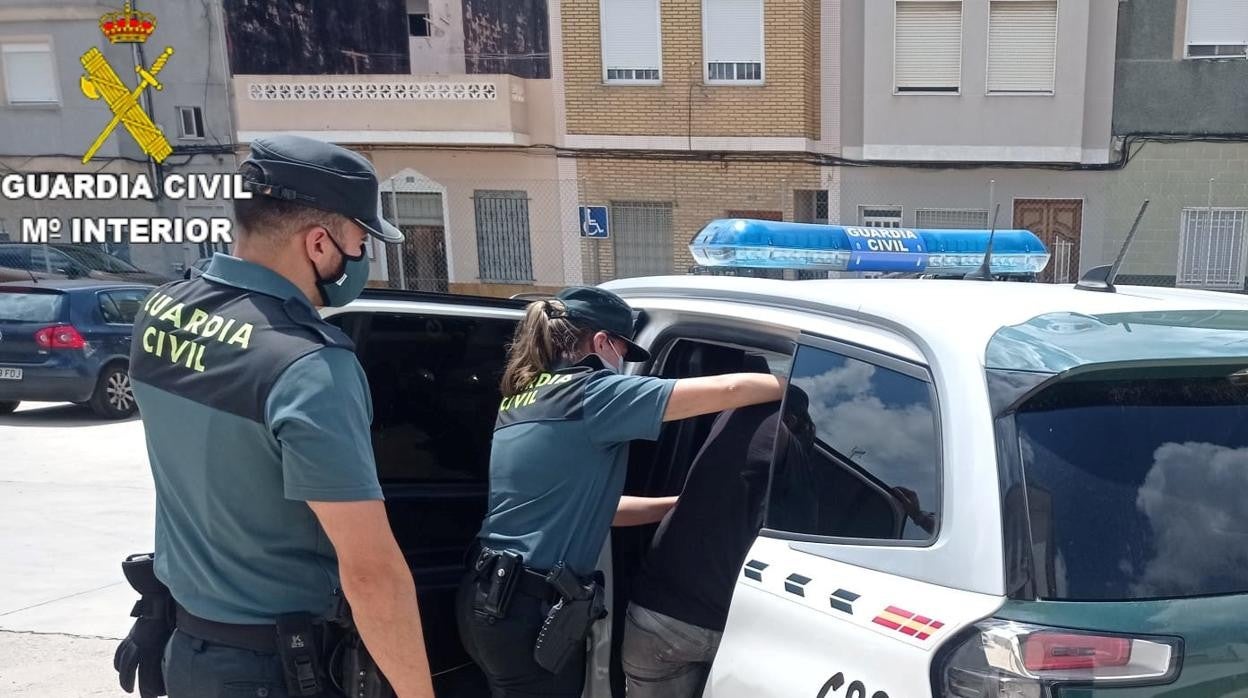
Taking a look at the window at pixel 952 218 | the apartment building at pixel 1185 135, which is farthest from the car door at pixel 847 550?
the apartment building at pixel 1185 135

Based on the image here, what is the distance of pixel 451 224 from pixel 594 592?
51.1 ft

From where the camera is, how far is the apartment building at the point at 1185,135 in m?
14.8

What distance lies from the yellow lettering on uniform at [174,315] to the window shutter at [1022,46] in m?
16.0

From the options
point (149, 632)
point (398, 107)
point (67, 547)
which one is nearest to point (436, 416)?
point (149, 632)

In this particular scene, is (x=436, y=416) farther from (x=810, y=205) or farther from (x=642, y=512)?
(x=810, y=205)

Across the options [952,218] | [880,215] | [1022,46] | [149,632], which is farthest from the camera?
[880,215]

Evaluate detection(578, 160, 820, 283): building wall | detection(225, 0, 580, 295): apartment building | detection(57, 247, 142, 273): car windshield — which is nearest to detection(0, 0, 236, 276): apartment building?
detection(225, 0, 580, 295): apartment building

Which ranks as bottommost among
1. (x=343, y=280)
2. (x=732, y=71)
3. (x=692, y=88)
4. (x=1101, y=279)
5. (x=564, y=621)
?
(x=564, y=621)

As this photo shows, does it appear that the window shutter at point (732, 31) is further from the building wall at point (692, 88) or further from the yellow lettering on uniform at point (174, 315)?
the yellow lettering on uniform at point (174, 315)

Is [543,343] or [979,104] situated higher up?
[979,104]


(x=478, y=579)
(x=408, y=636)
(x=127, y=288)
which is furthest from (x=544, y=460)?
(x=127, y=288)

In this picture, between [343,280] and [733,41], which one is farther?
[733,41]

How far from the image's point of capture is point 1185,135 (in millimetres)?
14914

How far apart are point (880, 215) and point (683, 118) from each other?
3.97 meters
